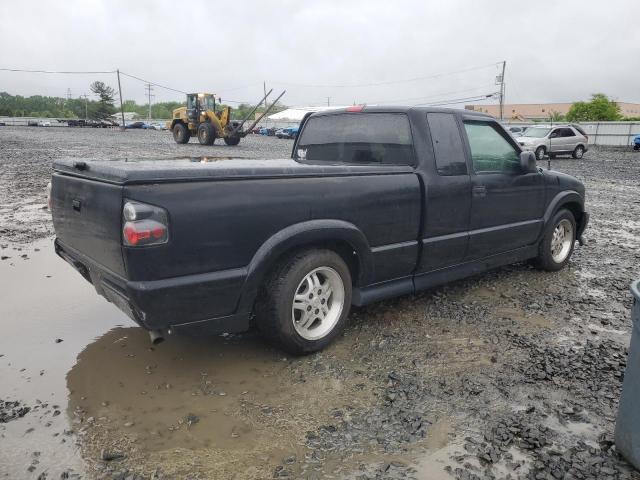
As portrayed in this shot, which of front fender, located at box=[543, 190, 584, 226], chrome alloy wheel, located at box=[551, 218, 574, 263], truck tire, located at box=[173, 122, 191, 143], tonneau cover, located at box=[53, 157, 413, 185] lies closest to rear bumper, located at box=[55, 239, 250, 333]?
tonneau cover, located at box=[53, 157, 413, 185]

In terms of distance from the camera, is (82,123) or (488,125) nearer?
(488,125)

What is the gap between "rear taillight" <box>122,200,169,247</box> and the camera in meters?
2.70

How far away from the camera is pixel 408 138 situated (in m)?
4.08

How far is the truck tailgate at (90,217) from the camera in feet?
9.27

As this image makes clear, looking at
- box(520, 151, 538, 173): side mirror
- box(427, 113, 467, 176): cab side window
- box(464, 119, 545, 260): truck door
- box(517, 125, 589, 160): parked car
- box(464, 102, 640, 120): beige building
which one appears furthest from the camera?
box(464, 102, 640, 120): beige building

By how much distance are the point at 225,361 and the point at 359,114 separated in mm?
2435

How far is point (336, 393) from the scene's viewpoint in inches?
121

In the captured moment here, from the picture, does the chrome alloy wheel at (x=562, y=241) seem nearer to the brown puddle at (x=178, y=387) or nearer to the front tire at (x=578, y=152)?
the brown puddle at (x=178, y=387)

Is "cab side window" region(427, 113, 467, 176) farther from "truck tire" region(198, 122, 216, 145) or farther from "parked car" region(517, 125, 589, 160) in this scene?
"truck tire" region(198, 122, 216, 145)

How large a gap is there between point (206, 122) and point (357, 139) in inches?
939

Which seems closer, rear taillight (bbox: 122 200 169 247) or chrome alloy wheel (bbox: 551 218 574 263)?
rear taillight (bbox: 122 200 169 247)

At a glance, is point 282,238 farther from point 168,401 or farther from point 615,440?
point 615,440

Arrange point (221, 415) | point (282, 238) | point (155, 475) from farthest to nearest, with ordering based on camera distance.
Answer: point (282, 238) < point (221, 415) < point (155, 475)

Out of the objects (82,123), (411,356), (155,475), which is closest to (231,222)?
(155,475)
